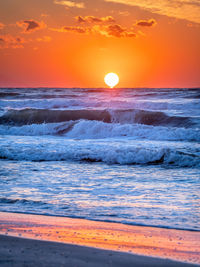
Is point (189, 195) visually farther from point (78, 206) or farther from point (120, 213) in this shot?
point (78, 206)

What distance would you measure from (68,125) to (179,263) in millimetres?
15423

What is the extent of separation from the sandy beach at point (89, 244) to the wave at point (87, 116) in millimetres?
16447

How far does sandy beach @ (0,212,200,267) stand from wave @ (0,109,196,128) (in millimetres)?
16447

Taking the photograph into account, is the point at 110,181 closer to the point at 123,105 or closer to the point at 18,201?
the point at 18,201

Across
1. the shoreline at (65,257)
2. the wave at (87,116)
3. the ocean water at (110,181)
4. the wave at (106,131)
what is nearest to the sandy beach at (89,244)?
the shoreline at (65,257)

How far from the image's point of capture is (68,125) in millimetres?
17844

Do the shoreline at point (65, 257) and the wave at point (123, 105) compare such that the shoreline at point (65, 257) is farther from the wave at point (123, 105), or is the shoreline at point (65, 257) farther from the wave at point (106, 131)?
the wave at point (123, 105)

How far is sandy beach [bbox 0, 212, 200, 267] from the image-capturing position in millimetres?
2660

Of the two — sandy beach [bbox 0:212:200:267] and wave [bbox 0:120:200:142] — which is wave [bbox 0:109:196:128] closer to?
wave [bbox 0:120:200:142]

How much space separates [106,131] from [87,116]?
Answer: 690cm

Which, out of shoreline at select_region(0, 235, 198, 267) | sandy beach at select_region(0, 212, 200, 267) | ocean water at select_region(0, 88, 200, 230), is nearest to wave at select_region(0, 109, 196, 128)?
ocean water at select_region(0, 88, 200, 230)

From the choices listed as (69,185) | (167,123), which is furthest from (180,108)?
(69,185)

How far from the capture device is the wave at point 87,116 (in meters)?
20.9

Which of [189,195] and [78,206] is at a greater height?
[189,195]
